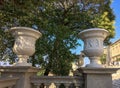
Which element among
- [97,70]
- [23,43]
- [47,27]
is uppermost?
[47,27]

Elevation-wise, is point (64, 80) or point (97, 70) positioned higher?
point (97, 70)

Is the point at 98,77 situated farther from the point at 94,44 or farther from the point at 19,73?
→ the point at 19,73

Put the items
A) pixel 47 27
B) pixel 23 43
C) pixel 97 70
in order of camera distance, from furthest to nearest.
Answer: pixel 47 27 → pixel 23 43 → pixel 97 70

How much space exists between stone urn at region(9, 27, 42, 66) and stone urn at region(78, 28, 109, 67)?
29.9 inches

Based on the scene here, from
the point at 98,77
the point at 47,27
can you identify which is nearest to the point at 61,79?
the point at 98,77

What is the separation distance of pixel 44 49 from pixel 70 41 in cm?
120

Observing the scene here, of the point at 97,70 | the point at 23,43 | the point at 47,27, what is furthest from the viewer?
the point at 47,27

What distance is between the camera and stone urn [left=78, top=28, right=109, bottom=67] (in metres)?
2.60

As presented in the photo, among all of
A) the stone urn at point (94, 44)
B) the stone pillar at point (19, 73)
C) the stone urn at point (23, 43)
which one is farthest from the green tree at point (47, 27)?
the stone urn at point (94, 44)

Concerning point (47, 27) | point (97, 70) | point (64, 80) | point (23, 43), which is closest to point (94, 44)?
point (97, 70)

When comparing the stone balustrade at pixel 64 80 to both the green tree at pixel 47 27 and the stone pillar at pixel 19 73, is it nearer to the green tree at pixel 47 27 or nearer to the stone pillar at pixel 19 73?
the stone pillar at pixel 19 73

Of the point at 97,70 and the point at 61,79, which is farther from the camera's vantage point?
the point at 61,79

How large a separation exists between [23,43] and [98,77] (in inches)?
44.5

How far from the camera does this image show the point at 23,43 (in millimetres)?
2664
